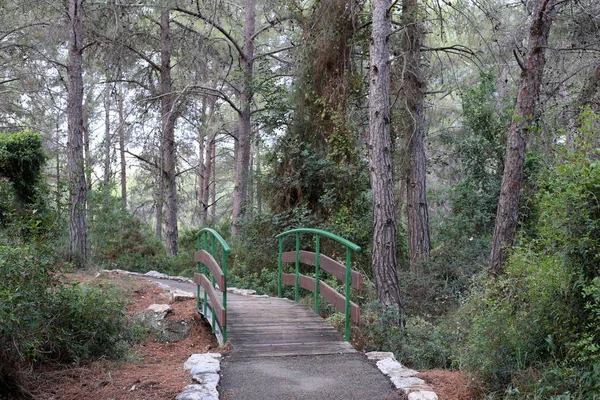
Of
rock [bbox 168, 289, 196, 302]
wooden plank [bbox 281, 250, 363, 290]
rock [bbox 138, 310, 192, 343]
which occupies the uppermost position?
wooden plank [bbox 281, 250, 363, 290]

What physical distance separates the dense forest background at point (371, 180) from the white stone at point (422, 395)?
0.42 metres

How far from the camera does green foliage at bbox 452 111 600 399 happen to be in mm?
3646

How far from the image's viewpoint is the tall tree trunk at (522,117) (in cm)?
843

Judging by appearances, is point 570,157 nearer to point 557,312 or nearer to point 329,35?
point 557,312

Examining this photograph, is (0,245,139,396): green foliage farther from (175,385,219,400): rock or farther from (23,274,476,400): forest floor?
(175,385,219,400): rock

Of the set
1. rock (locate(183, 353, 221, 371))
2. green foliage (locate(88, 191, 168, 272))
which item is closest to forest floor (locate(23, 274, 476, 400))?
rock (locate(183, 353, 221, 371))

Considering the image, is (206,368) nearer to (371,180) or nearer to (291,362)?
(291,362)

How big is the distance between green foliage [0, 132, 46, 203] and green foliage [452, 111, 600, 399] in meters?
10.7

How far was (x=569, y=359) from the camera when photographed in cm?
380

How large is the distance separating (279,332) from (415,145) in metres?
7.11

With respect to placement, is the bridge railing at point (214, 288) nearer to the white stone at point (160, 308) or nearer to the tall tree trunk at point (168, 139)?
the white stone at point (160, 308)

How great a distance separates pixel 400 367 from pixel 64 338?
330 cm

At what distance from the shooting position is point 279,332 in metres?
6.19

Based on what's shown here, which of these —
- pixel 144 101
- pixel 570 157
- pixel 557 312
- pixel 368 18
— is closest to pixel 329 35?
pixel 368 18
